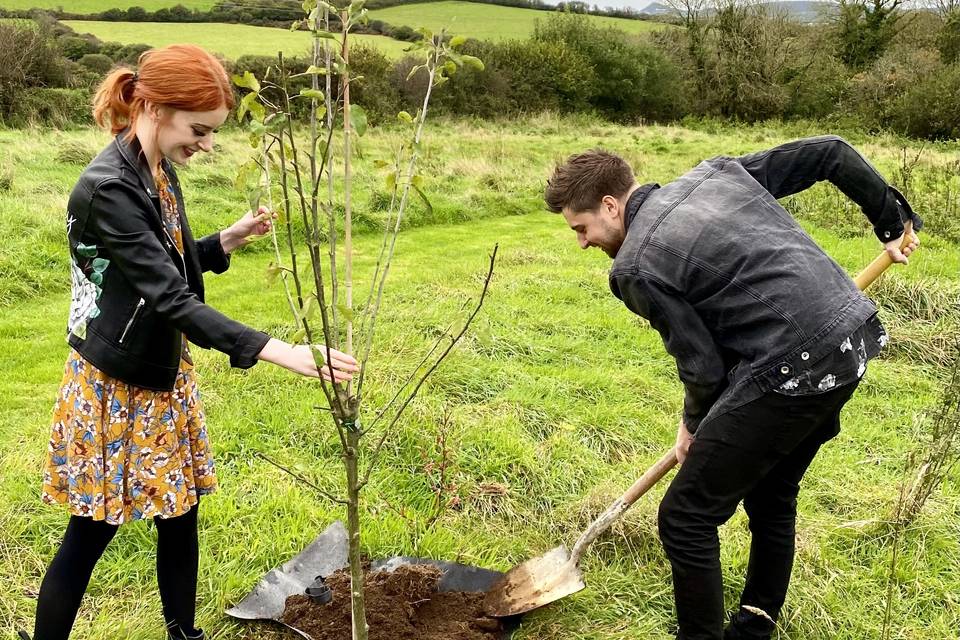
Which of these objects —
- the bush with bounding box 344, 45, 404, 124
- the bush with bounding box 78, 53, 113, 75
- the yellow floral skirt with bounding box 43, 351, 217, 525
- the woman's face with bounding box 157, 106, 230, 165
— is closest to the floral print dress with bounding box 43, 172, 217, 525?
the yellow floral skirt with bounding box 43, 351, 217, 525

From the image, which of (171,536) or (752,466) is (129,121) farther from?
(752,466)

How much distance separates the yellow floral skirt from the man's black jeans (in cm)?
151

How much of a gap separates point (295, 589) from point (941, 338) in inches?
206

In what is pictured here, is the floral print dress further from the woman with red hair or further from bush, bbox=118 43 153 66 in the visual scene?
bush, bbox=118 43 153 66

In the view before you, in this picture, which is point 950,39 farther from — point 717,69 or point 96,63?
point 96,63

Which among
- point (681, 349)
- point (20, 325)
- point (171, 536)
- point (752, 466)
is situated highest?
point (681, 349)

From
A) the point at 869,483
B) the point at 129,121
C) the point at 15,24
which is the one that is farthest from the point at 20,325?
the point at 15,24

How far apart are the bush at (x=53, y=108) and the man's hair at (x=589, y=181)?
1465 cm

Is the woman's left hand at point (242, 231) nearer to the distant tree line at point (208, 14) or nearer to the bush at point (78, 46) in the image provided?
the bush at point (78, 46)

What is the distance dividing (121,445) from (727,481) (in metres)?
1.76

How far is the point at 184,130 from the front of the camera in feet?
6.39

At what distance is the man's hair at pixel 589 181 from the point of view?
2.24 metres

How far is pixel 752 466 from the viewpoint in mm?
2166

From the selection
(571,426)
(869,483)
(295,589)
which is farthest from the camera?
(571,426)
